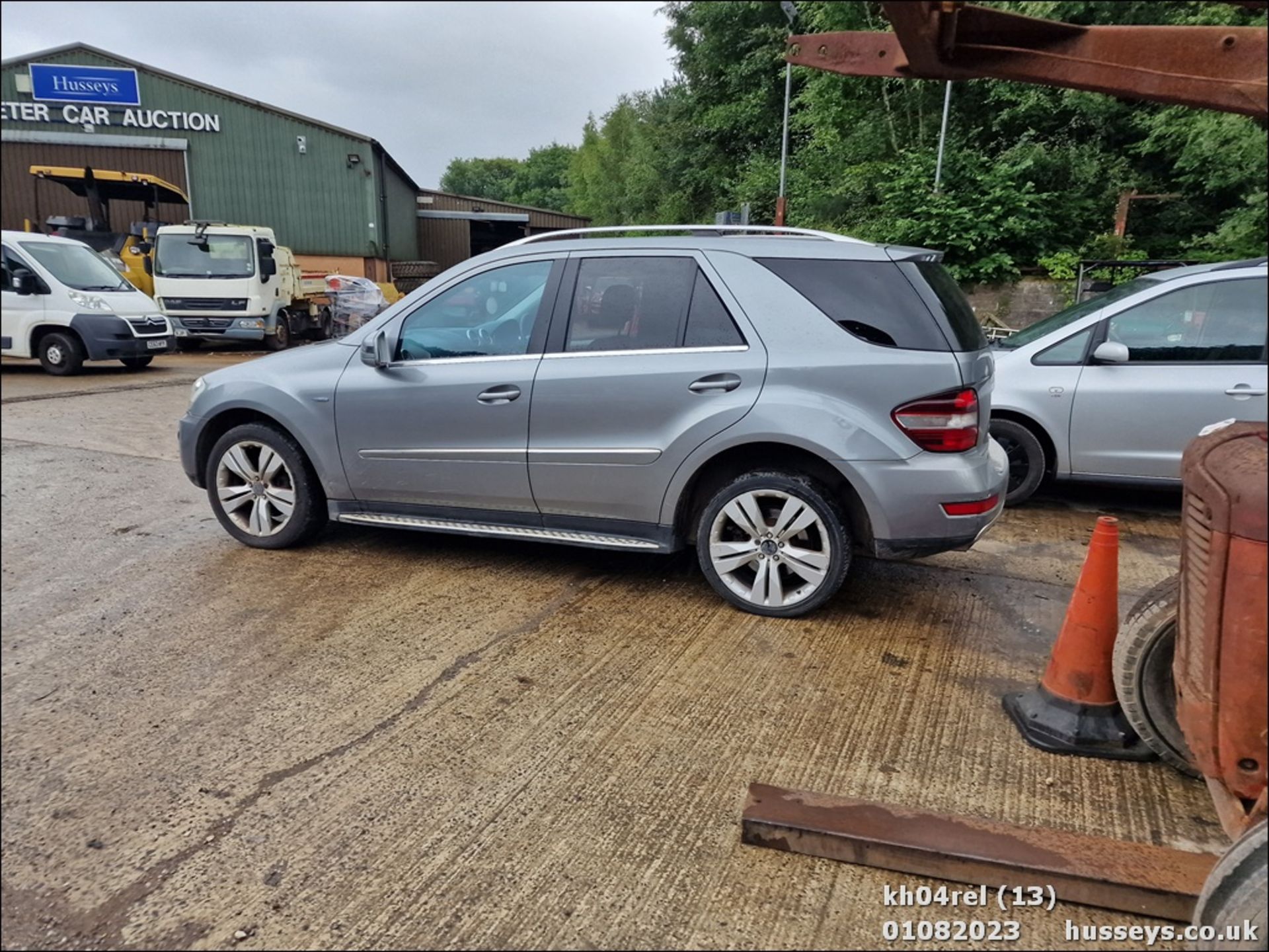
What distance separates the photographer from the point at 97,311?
4.63m

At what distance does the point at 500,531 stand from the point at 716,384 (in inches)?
55.2

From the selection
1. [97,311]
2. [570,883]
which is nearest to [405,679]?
[570,883]

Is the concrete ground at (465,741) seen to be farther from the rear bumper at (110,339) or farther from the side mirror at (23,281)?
the rear bumper at (110,339)

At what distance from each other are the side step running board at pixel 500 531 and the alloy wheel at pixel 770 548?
0.35 meters

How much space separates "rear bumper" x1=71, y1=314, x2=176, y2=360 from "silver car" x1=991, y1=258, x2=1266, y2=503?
550 centimetres

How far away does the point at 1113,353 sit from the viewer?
5590 mm

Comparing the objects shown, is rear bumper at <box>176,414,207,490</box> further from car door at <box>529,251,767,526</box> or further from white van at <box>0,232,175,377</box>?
car door at <box>529,251,767,526</box>

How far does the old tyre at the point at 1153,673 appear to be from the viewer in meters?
2.69

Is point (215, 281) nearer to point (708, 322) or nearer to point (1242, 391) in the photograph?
point (708, 322)

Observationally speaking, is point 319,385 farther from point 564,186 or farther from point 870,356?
point 564,186

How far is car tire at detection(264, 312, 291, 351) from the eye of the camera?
16.1m

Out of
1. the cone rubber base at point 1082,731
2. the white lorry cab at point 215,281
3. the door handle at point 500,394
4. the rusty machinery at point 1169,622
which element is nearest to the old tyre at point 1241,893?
the rusty machinery at point 1169,622

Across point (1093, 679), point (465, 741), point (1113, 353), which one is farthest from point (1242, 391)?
point (465, 741)

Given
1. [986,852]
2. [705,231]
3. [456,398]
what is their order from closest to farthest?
[986,852] < [456,398] < [705,231]
